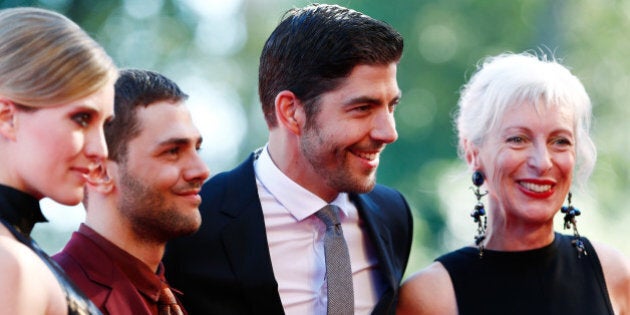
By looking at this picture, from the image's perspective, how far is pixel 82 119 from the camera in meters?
2.23

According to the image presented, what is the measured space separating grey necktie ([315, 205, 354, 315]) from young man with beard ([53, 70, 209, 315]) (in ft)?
1.80

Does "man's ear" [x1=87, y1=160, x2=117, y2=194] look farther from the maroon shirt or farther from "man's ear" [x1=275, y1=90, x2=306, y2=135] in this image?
"man's ear" [x1=275, y1=90, x2=306, y2=135]

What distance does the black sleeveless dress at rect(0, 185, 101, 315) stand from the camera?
2.08 metres

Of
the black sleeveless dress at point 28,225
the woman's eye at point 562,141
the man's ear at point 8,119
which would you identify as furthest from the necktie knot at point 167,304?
the woman's eye at point 562,141

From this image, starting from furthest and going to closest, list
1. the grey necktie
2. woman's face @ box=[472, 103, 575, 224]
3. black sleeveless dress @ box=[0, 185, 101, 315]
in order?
woman's face @ box=[472, 103, 575, 224], the grey necktie, black sleeveless dress @ box=[0, 185, 101, 315]

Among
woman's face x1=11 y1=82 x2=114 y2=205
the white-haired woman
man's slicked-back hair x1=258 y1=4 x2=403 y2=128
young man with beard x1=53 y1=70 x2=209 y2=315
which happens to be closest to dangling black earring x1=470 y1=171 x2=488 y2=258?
the white-haired woman

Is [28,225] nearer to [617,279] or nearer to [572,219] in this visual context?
[572,219]

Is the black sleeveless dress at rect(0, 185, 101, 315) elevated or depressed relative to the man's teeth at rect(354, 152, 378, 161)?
depressed

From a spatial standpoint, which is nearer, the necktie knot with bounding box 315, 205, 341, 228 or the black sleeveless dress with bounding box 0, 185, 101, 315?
the black sleeveless dress with bounding box 0, 185, 101, 315

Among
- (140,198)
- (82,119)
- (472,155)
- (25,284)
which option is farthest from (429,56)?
(25,284)

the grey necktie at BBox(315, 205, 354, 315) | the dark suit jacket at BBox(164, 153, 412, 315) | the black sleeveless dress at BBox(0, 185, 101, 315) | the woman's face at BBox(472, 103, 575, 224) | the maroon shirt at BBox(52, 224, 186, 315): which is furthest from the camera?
the woman's face at BBox(472, 103, 575, 224)

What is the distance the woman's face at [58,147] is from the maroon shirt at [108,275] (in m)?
0.55

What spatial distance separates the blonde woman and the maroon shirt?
53 centimetres

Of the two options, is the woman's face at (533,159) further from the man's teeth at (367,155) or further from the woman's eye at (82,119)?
the woman's eye at (82,119)
